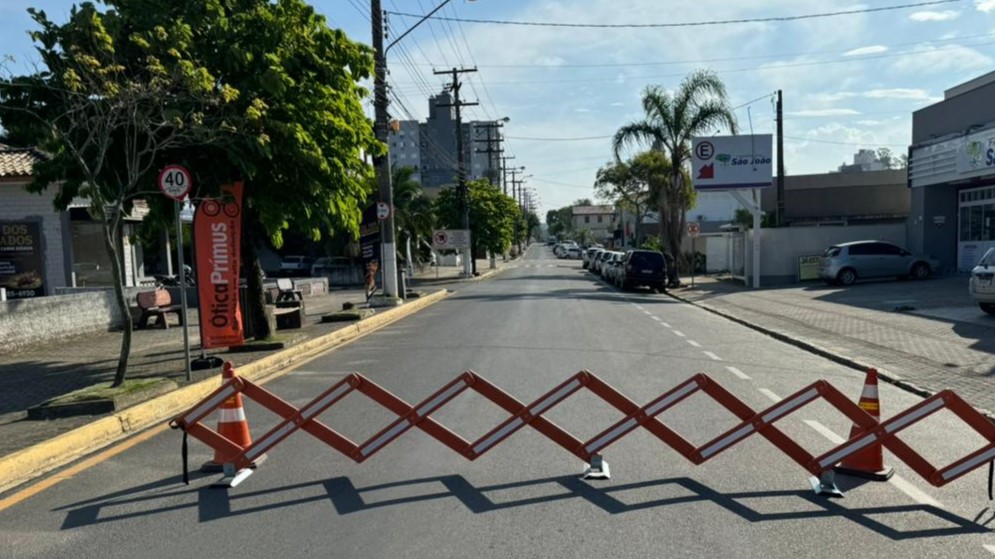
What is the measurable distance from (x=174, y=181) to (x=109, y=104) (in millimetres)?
1173

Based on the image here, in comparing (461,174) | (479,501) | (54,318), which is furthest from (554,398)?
(461,174)

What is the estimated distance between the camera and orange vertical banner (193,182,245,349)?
38.6 feet

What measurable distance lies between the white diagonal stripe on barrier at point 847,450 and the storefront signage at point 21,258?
67.8ft

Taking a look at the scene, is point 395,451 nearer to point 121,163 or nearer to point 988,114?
point 121,163

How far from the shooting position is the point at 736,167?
31.0 m

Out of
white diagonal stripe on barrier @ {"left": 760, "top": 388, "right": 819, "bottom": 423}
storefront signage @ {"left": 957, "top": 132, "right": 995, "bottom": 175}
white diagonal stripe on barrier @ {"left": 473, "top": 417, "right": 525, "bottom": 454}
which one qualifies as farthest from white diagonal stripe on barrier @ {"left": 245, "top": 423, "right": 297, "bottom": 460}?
storefront signage @ {"left": 957, "top": 132, "right": 995, "bottom": 175}

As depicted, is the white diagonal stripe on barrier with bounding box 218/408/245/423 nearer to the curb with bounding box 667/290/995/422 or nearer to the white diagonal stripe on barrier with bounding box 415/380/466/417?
the white diagonal stripe on barrier with bounding box 415/380/466/417

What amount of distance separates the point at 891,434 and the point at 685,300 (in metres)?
20.6

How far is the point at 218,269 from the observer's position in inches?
467

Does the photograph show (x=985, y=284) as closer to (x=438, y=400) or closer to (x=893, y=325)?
(x=893, y=325)

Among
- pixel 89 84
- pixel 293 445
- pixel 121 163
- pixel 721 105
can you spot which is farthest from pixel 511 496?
pixel 721 105

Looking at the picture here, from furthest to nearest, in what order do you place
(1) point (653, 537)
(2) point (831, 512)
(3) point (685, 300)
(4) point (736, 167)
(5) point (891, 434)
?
1. (4) point (736, 167)
2. (3) point (685, 300)
3. (5) point (891, 434)
4. (2) point (831, 512)
5. (1) point (653, 537)

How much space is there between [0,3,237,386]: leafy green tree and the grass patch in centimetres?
25

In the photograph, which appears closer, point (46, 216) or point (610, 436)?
point (610, 436)
